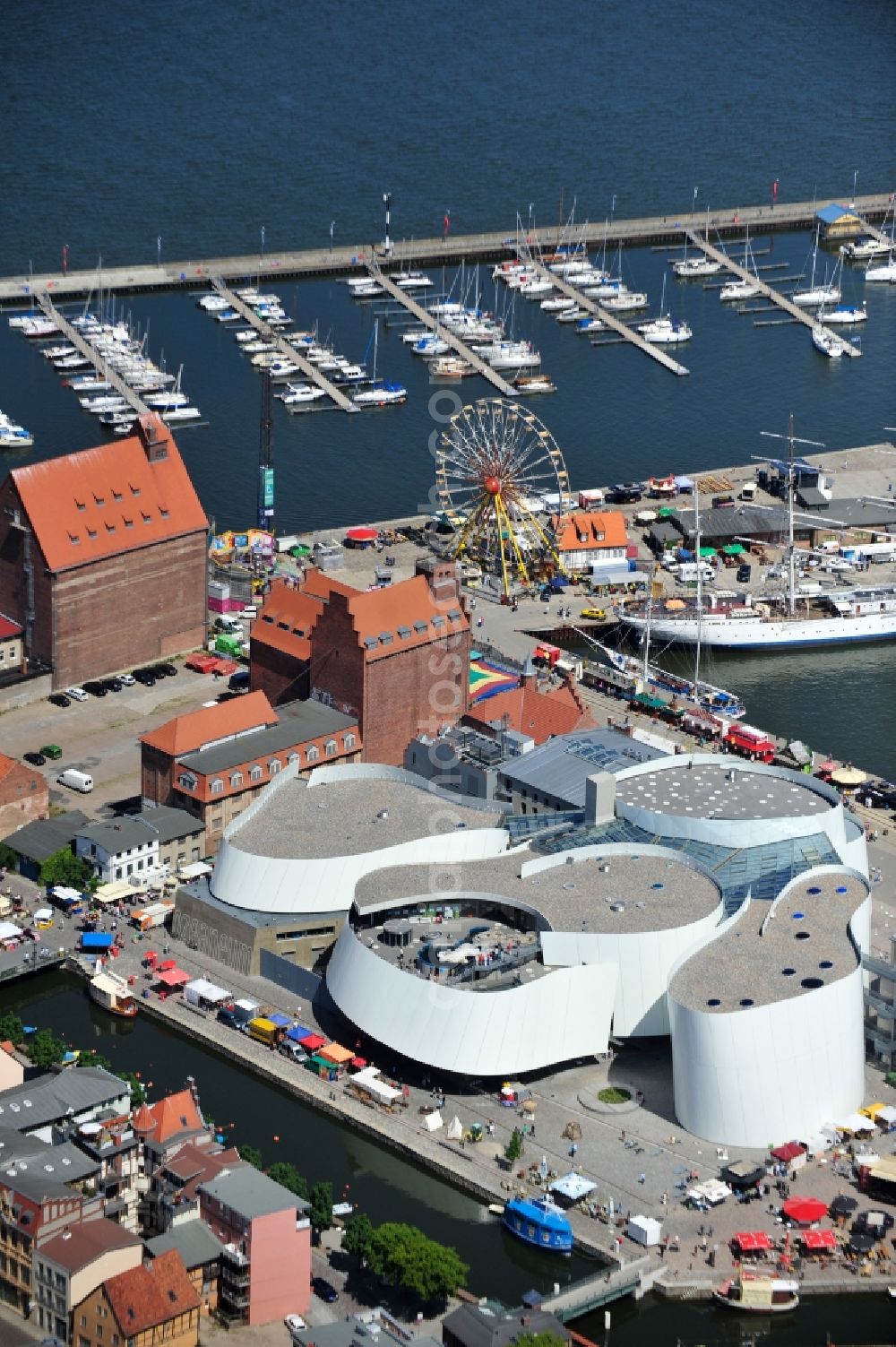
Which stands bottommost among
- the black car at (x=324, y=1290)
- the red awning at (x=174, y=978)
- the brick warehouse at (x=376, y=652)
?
the black car at (x=324, y=1290)

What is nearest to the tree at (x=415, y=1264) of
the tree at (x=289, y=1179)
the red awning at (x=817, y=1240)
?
the tree at (x=289, y=1179)

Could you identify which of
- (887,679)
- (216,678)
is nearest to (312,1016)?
(216,678)

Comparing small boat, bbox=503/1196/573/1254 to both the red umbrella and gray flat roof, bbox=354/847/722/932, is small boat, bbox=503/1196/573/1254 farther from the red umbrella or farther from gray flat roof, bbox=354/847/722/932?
gray flat roof, bbox=354/847/722/932

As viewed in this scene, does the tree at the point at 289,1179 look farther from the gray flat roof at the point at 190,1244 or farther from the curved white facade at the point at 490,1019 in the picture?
the curved white facade at the point at 490,1019

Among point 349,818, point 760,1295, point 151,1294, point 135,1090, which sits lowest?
point 760,1295

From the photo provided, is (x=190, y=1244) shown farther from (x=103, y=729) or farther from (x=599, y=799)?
(x=103, y=729)

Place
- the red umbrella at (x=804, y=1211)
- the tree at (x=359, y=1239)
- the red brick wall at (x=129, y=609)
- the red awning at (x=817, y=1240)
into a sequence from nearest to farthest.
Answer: the tree at (x=359, y=1239), the red awning at (x=817, y=1240), the red umbrella at (x=804, y=1211), the red brick wall at (x=129, y=609)

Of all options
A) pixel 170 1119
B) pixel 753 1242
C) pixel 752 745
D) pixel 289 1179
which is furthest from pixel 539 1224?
pixel 752 745

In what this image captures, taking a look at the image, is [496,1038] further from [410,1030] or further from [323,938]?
[323,938]
